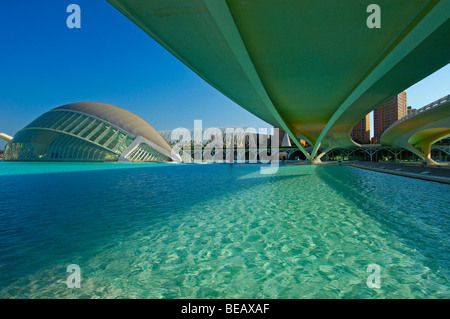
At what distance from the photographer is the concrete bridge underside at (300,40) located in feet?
13.8

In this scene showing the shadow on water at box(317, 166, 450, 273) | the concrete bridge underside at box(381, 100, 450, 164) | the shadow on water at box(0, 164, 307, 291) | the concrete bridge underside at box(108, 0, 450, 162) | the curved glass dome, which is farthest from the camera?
the curved glass dome

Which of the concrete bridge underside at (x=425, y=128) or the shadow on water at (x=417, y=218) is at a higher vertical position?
the concrete bridge underside at (x=425, y=128)

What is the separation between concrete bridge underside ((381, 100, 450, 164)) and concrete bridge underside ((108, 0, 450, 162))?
13.4 meters

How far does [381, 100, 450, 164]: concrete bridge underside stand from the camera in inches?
729

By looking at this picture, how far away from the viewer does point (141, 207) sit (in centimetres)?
578

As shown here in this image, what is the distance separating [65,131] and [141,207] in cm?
2989

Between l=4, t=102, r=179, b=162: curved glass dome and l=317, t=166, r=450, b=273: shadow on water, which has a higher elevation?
l=4, t=102, r=179, b=162: curved glass dome

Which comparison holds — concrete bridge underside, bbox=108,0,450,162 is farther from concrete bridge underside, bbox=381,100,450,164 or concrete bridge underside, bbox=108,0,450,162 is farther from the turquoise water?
concrete bridge underside, bbox=381,100,450,164

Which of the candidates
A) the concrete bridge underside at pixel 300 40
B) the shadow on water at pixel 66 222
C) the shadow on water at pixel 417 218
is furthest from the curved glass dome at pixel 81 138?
the shadow on water at pixel 417 218

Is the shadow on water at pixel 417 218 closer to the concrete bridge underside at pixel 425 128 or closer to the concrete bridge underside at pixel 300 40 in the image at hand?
the concrete bridge underside at pixel 300 40

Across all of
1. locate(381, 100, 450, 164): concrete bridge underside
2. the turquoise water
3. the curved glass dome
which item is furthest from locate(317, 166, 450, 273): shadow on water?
the curved glass dome

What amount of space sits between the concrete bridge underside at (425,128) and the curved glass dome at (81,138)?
101 feet

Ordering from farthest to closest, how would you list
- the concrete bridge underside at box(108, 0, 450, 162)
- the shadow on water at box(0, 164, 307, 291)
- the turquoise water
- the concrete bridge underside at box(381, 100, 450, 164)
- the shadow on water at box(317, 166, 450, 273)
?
the concrete bridge underside at box(381, 100, 450, 164)
the concrete bridge underside at box(108, 0, 450, 162)
the shadow on water at box(317, 166, 450, 273)
the shadow on water at box(0, 164, 307, 291)
the turquoise water
